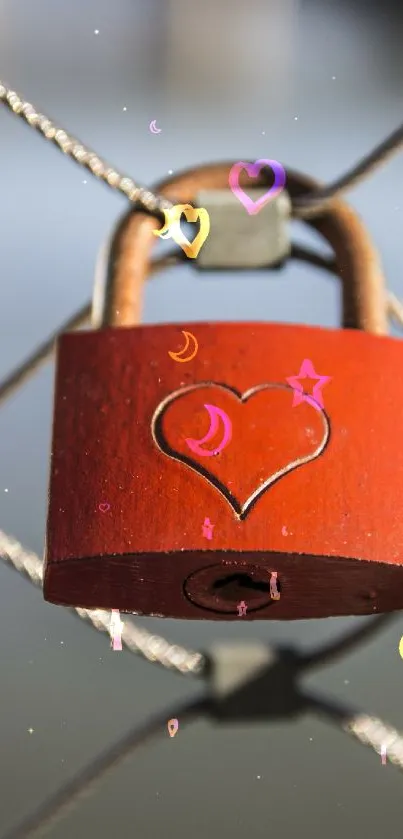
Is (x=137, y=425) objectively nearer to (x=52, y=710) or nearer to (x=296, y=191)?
(x=296, y=191)

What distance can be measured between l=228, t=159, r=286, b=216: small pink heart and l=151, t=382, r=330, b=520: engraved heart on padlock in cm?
18

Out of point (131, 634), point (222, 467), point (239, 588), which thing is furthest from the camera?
point (131, 634)

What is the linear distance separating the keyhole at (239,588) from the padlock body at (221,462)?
0.02 meters

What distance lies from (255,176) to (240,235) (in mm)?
51

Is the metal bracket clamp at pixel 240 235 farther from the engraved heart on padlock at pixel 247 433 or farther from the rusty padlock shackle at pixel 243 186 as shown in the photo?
the engraved heart on padlock at pixel 247 433

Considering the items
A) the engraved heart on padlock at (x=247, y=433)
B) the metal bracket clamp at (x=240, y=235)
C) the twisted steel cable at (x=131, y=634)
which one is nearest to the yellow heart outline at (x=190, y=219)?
the metal bracket clamp at (x=240, y=235)

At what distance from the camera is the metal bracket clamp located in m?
0.81

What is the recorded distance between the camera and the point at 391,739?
0.98 meters

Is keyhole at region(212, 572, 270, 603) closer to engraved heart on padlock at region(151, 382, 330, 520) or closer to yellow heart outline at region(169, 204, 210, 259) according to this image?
engraved heart on padlock at region(151, 382, 330, 520)

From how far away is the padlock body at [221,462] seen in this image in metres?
0.65

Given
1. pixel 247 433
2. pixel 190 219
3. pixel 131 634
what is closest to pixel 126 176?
pixel 190 219

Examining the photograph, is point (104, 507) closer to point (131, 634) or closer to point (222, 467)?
point (222, 467)

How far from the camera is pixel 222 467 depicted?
0.67m

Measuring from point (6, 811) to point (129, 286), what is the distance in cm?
90
